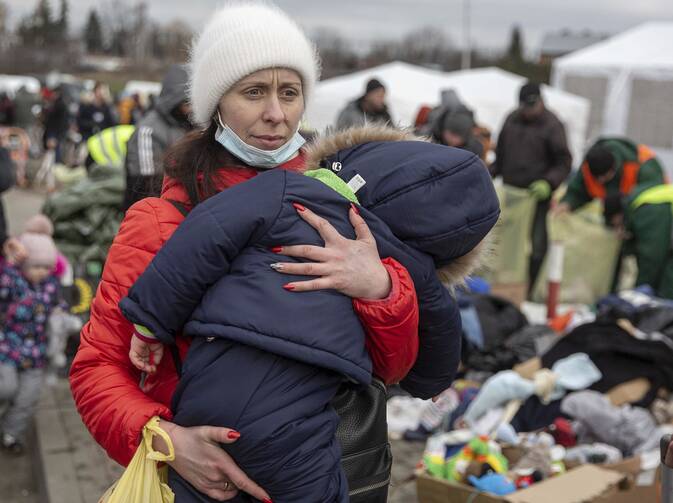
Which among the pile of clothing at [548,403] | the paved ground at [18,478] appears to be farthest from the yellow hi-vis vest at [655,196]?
the paved ground at [18,478]

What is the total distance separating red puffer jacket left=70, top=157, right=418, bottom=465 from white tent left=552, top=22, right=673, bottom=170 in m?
14.9

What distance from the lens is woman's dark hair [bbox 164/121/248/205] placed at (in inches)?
69.5

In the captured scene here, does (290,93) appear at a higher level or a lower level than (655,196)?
higher

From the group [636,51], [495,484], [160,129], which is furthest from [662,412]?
[636,51]

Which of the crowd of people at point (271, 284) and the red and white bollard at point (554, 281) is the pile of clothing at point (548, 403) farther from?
Answer: the crowd of people at point (271, 284)

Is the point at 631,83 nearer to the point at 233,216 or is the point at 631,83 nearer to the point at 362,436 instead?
the point at 362,436

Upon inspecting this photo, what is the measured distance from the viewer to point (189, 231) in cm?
155

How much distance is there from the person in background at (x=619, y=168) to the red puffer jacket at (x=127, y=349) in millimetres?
6097

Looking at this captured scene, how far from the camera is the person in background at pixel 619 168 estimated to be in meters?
7.29

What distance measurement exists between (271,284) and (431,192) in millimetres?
389

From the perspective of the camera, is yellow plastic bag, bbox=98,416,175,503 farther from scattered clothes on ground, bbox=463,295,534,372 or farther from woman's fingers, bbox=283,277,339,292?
scattered clothes on ground, bbox=463,295,534,372

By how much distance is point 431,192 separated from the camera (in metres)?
1.69

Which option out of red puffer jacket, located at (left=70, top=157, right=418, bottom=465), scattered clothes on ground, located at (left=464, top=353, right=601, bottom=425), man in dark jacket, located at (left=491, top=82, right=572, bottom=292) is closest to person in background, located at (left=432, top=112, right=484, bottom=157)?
man in dark jacket, located at (left=491, top=82, right=572, bottom=292)

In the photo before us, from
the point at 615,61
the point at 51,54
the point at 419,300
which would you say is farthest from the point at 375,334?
the point at 51,54
